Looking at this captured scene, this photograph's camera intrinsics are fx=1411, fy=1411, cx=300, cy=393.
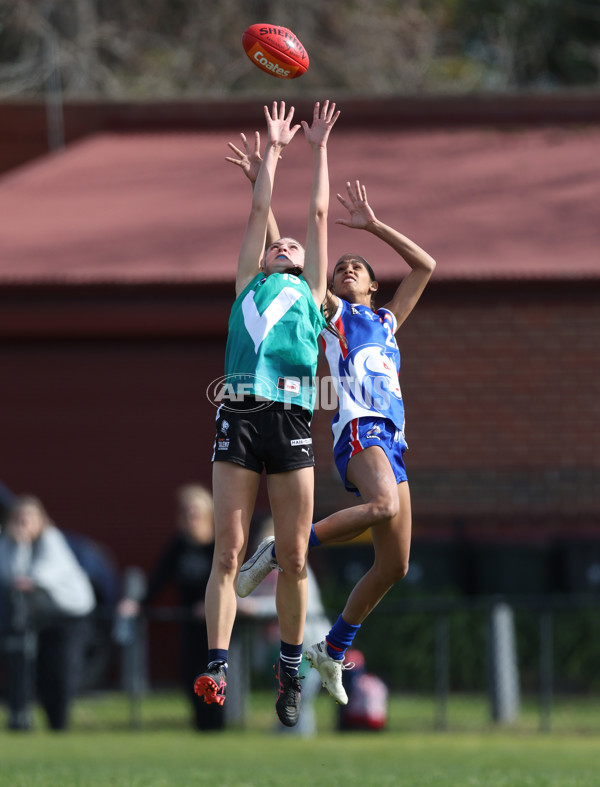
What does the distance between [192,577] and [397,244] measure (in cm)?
602

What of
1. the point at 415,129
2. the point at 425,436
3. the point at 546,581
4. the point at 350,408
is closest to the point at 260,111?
the point at 415,129

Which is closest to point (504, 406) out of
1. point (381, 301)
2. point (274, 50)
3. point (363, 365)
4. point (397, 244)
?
point (381, 301)

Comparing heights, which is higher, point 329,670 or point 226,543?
point 226,543

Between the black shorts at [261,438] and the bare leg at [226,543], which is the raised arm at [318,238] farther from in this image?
the bare leg at [226,543]

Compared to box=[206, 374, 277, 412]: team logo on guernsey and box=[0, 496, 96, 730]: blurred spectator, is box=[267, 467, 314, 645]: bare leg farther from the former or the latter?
box=[0, 496, 96, 730]: blurred spectator

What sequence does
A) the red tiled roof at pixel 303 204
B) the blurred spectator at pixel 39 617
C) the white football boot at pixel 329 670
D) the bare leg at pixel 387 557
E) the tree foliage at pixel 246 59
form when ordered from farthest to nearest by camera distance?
the tree foliage at pixel 246 59, the red tiled roof at pixel 303 204, the blurred spectator at pixel 39 617, the white football boot at pixel 329 670, the bare leg at pixel 387 557

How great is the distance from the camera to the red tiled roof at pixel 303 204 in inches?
662

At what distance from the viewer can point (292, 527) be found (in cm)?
771

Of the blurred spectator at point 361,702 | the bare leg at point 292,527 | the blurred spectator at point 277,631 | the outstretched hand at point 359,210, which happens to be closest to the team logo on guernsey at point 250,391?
the bare leg at point 292,527

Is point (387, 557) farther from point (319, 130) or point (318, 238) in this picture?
point (319, 130)

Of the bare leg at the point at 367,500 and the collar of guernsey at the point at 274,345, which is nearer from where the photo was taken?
the collar of guernsey at the point at 274,345

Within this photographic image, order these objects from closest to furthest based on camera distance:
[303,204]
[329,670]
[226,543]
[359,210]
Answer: [226,543], [329,670], [359,210], [303,204]

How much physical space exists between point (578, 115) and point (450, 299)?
4.19 meters

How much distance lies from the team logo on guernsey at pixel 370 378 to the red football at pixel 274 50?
1.74 m
